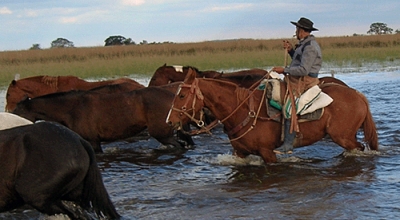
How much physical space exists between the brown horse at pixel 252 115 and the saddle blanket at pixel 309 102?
7.6 inches

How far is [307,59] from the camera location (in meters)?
7.67

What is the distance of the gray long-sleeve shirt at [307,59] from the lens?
764 cm

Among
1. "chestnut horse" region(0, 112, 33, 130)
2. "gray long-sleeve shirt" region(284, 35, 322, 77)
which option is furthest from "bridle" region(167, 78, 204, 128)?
"chestnut horse" region(0, 112, 33, 130)

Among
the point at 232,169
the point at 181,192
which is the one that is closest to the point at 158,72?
the point at 232,169

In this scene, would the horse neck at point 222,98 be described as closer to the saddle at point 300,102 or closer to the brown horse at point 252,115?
the brown horse at point 252,115

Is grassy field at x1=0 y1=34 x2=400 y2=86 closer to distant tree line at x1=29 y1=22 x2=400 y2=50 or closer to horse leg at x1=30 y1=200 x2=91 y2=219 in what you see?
horse leg at x1=30 y1=200 x2=91 y2=219

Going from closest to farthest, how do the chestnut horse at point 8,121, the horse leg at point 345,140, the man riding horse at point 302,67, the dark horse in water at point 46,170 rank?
1. the dark horse in water at point 46,170
2. the chestnut horse at point 8,121
3. the man riding horse at point 302,67
4. the horse leg at point 345,140

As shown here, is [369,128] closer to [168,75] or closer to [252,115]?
[252,115]

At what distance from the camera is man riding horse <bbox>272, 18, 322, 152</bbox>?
7664 millimetres

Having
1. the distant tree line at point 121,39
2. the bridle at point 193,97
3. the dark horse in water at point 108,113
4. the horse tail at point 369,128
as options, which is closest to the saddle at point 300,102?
the horse tail at point 369,128

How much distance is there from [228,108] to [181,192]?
1.41m

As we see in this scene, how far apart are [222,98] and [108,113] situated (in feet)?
8.45

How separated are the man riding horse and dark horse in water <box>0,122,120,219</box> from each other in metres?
3.16

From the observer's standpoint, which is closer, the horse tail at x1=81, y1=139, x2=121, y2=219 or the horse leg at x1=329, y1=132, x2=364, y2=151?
the horse tail at x1=81, y1=139, x2=121, y2=219
